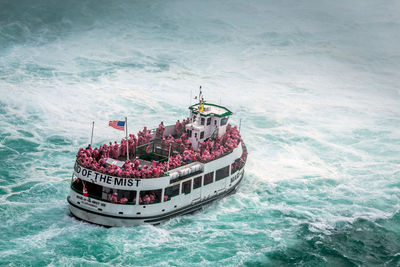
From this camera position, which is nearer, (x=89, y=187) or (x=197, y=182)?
(x=89, y=187)

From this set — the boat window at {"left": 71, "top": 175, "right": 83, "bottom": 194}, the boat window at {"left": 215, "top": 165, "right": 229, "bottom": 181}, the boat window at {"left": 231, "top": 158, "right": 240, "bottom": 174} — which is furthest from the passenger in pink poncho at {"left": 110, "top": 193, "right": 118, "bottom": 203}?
the boat window at {"left": 231, "top": 158, "right": 240, "bottom": 174}

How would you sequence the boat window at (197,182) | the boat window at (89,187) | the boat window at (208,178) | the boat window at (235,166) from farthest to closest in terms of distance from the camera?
the boat window at (235,166)
the boat window at (208,178)
the boat window at (197,182)
the boat window at (89,187)

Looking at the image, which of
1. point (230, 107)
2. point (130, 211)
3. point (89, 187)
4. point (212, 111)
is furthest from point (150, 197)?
point (230, 107)

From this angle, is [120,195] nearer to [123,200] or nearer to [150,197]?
[123,200]

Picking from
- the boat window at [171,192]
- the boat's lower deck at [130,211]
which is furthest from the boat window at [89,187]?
the boat window at [171,192]

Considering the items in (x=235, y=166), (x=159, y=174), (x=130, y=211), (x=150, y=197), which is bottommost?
(x=130, y=211)

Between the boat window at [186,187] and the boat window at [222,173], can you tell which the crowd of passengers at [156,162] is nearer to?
the boat window at [222,173]

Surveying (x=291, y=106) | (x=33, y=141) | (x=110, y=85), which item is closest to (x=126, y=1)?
(x=110, y=85)
